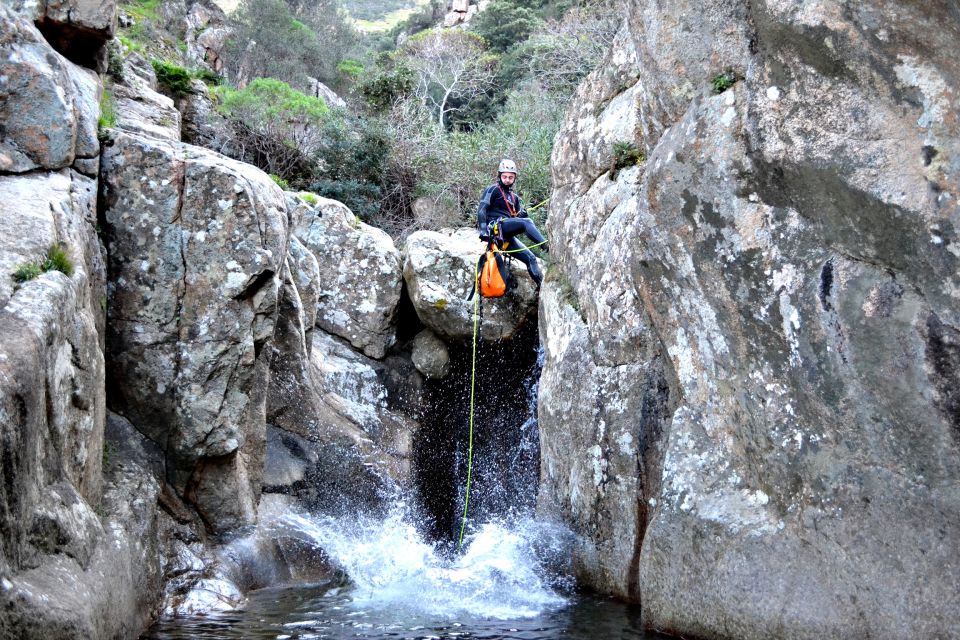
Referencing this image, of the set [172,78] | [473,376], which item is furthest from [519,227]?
[172,78]

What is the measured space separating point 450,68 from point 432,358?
19952mm

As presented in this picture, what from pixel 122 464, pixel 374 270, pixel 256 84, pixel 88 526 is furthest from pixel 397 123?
pixel 88 526

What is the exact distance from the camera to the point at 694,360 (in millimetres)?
7016

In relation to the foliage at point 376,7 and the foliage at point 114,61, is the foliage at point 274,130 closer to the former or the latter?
the foliage at point 114,61

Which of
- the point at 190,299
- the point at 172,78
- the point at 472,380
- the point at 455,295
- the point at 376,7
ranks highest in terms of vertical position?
the point at 376,7

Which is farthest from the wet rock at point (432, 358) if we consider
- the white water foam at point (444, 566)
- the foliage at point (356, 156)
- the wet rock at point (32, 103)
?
the foliage at point (356, 156)

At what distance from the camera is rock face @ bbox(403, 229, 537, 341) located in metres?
A: 12.7

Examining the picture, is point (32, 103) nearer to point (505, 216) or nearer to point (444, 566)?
point (444, 566)

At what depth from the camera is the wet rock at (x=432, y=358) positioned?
43.1ft

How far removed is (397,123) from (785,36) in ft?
55.1

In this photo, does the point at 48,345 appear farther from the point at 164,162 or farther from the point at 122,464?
the point at 164,162

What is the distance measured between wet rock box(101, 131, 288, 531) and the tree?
19.5 metres

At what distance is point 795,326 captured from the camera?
5.99m

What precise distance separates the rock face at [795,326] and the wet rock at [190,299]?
153 inches
